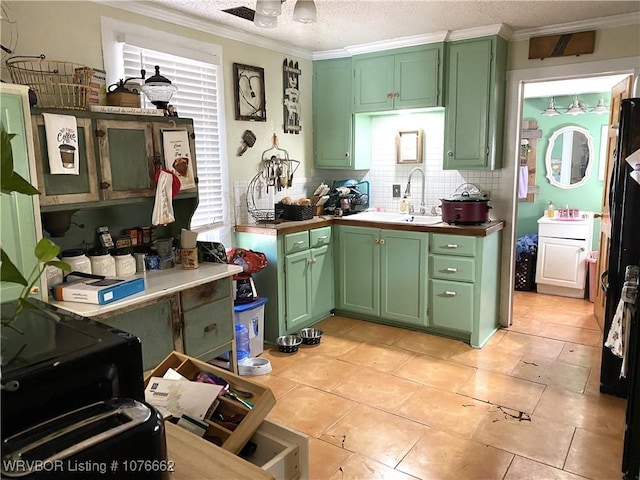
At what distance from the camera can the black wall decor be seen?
421 centimetres

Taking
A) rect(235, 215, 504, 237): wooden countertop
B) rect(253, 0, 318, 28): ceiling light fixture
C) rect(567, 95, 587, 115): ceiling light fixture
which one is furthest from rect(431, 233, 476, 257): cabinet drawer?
rect(567, 95, 587, 115): ceiling light fixture

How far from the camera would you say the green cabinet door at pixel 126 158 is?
2467 millimetres

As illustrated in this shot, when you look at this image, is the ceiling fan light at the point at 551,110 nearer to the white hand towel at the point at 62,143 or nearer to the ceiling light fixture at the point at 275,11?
the ceiling light fixture at the point at 275,11

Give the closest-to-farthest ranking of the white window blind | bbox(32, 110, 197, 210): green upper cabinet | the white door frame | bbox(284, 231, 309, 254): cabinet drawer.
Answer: bbox(32, 110, 197, 210): green upper cabinet
the white window blind
the white door frame
bbox(284, 231, 309, 254): cabinet drawer

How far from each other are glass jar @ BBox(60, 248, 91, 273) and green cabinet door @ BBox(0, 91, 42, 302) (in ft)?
1.25

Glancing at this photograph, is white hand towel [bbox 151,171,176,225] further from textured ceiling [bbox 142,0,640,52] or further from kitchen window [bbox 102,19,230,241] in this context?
textured ceiling [bbox 142,0,640,52]

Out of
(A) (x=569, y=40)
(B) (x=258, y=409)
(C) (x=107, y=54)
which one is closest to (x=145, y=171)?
(C) (x=107, y=54)

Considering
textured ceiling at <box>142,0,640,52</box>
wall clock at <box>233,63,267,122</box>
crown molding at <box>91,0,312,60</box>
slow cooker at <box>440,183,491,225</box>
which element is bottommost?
slow cooker at <box>440,183,491,225</box>

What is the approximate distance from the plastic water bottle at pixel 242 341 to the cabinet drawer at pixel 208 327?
16.4 inches

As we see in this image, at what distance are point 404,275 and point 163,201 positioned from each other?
2.09 meters

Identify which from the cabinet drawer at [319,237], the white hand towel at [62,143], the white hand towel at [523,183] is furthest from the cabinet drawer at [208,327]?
the white hand towel at [523,183]

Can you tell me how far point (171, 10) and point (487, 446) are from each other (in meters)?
3.25

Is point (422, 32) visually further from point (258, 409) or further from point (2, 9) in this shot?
point (258, 409)

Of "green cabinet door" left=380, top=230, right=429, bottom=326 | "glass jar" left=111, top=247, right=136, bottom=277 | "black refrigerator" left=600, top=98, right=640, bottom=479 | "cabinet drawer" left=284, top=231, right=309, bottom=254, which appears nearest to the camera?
"black refrigerator" left=600, top=98, right=640, bottom=479
